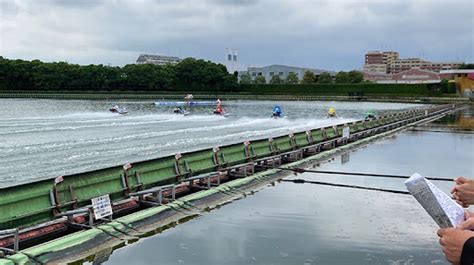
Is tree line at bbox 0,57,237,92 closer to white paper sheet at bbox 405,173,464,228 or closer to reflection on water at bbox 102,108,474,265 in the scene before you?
reflection on water at bbox 102,108,474,265

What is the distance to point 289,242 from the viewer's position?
9.06 meters

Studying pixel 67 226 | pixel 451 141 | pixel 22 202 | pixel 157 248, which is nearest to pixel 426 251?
pixel 157 248

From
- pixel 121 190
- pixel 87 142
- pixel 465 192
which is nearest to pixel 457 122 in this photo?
Result: pixel 87 142

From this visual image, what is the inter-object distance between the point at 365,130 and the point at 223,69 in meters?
130

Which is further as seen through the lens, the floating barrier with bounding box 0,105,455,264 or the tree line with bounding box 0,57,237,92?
the tree line with bounding box 0,57,237,92

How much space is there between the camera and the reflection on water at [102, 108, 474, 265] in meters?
8.27

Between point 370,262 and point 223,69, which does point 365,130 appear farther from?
point 223,69

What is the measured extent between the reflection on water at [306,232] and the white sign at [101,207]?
115 centimetres

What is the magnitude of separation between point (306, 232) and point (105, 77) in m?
144

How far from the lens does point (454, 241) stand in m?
2.76

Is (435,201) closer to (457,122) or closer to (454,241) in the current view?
(454,241)

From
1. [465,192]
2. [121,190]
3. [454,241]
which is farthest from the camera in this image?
[121,190]

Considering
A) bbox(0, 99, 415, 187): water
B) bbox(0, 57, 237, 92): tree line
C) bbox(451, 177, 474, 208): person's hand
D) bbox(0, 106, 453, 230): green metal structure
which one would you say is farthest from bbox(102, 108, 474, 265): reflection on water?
bbox(0, 57, 237, 92): tree line

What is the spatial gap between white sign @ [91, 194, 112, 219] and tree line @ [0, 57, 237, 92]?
14082cm
